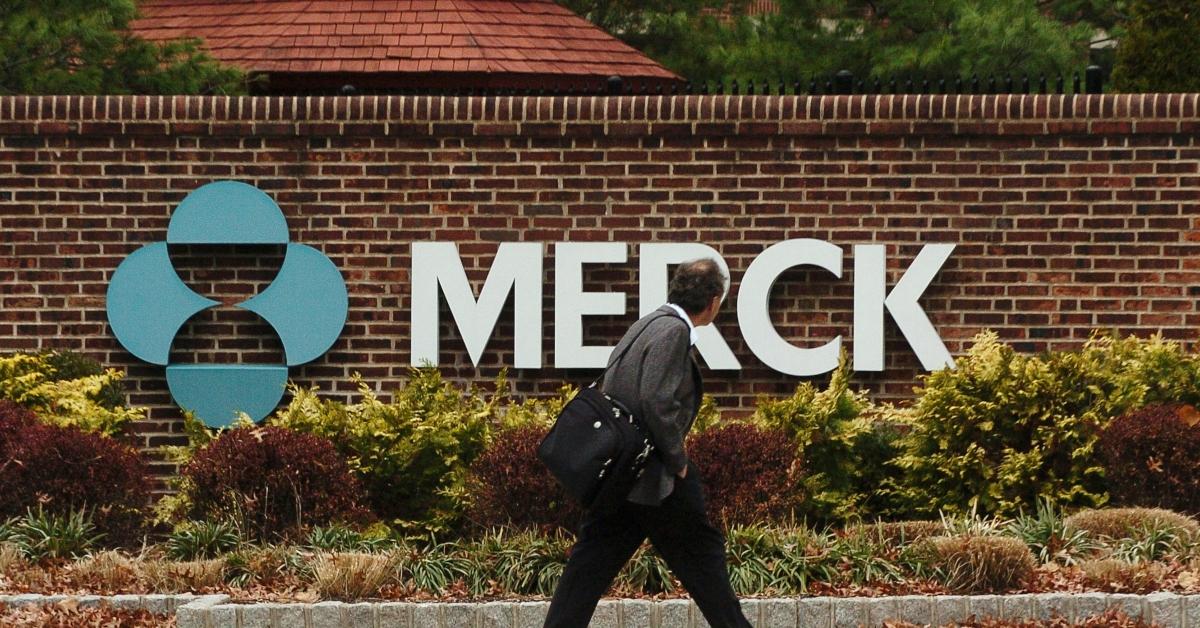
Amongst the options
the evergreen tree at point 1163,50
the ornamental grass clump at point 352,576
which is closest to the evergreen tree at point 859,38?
the evergreen tree at point 1163,50

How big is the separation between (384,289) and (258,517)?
2.42 meters

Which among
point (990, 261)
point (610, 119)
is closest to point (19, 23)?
point (610, 119)

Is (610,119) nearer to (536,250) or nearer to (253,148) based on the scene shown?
(536,250)

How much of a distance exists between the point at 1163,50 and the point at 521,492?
5641 mm

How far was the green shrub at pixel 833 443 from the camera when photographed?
9305 mm

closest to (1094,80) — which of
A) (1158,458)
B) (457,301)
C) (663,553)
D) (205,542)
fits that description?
(1158,458)

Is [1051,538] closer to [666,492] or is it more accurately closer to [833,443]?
[833,443]

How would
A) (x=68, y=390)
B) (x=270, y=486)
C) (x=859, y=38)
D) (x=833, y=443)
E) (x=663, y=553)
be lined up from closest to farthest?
1. (x=663, y=553)
2. (x=270, y=486)
3. (x=833, y=443)
4. (x=68, y=390)
5. (x=859, y=38)

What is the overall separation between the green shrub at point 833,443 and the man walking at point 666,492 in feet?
9.56

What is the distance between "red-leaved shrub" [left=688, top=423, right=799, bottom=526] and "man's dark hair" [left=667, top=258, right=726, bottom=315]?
232 cm

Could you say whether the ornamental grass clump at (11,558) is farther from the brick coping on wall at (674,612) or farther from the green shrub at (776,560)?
the green shrub at (776,560)

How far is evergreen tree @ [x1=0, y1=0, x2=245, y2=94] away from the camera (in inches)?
535

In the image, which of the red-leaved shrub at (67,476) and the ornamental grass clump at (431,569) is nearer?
the ornamental grass clump at (431,569)

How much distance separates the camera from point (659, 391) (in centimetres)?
620
